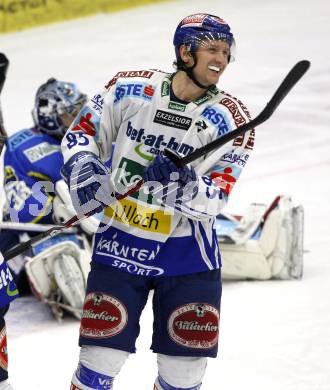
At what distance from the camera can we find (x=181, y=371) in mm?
3820

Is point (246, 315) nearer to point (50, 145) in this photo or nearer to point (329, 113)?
point (50, 145)

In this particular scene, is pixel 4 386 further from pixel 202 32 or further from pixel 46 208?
pixel 46 208

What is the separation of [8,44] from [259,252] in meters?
5.95

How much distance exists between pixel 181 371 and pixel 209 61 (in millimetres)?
1077

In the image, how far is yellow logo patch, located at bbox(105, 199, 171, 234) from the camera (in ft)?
12.4

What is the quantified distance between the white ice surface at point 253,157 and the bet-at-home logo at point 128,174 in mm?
1283

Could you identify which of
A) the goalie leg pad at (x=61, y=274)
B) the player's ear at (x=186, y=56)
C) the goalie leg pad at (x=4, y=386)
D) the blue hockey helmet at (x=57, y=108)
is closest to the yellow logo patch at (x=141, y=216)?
the player's ear at (x=186, y=56)

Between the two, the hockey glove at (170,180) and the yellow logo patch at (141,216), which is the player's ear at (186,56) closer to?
the hockey glove at (170,180)

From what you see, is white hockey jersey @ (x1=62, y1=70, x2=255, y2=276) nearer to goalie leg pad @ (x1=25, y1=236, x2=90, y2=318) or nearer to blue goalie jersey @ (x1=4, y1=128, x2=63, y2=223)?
goalie leg pad @ (x1=25, y1=236, x2=90, y2=318)

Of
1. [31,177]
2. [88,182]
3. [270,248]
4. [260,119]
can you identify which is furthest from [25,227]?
[260,119]

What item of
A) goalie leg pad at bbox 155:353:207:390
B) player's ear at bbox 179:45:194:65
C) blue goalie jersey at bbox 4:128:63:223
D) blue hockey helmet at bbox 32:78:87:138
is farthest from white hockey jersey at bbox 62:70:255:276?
blue hockey helmet at bbox 32:78:87:138

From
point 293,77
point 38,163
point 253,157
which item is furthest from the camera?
point 253,157

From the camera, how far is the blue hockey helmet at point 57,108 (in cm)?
584

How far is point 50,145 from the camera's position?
5.80m
